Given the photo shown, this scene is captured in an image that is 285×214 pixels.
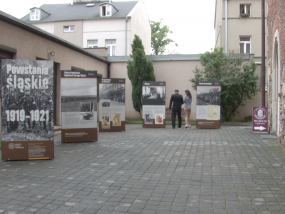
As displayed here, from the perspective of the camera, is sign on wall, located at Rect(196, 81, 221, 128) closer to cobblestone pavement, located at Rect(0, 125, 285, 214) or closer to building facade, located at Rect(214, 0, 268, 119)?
cobblestone pavement, located at Rect(0, 125, 285, 214)

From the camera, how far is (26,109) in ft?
25.3

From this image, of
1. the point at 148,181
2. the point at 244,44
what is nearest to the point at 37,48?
the point at 148,181

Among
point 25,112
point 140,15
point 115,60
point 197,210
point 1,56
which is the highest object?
point 140,15

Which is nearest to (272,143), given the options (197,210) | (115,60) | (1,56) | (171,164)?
(171,164)

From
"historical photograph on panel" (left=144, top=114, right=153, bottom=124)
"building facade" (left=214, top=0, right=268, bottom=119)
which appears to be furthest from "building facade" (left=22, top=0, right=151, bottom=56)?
"historical photograph on panel" (left=144, top=114, right=153, bottom=124)

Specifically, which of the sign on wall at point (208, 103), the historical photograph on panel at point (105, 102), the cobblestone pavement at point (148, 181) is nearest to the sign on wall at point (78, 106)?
the cobblestone pavement at point (148, 181)

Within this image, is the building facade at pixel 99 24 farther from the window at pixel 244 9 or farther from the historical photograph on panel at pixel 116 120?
the historical photograph on panel at pixel 116 120

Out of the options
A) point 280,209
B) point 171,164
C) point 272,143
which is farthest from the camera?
point 272,143

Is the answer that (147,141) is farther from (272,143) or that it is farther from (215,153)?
(272,143)

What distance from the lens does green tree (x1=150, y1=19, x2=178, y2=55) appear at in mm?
55938

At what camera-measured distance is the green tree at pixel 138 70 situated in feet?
68.2

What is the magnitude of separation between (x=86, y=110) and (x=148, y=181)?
540 centimetres

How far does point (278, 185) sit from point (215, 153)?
317 cm

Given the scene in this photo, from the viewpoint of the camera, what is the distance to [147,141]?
11.0m
